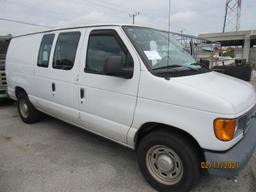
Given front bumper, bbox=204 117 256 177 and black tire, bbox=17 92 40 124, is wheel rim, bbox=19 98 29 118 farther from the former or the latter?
front bumper, bbox=204 117 256 177

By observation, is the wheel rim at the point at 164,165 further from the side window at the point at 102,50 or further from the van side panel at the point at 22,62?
the van side panel at the point at 22,62

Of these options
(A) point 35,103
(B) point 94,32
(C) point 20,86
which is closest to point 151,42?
(B) point 94,32

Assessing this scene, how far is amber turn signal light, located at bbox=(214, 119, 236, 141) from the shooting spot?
2.12 meters

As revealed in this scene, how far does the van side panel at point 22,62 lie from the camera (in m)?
4.52

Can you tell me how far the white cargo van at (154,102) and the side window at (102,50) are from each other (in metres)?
0.01

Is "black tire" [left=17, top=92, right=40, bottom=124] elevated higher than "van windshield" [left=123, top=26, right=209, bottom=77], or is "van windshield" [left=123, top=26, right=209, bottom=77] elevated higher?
"van windshield" [left=123, top=26, right=209, bottom=77]

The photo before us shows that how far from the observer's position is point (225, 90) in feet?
7.98

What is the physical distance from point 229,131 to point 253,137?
2.33 feet

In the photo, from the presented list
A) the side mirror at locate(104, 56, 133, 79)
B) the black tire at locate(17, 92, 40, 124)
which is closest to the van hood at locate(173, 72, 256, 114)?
the side mirror at locate(104, 56, 133, 79)

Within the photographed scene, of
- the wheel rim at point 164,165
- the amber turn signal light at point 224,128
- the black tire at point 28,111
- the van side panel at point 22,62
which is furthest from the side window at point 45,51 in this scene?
the amber turn signal light at point 224,128

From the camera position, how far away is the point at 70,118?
3.72 meters

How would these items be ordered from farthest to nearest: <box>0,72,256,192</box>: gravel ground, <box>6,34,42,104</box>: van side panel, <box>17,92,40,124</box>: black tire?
<box>17,92,40,124</box>: black tire < <box>6,34,42,104</box>: van side panel < <box>0,72,256,192</box>: gravel ground

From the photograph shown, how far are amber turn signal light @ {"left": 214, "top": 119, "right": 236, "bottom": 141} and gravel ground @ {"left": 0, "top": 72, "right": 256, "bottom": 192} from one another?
3.17 feet

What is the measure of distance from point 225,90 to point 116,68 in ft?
4.06
